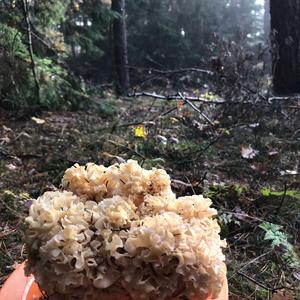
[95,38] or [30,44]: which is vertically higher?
[30,44]

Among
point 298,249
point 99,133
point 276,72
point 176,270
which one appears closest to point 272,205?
point 298,249

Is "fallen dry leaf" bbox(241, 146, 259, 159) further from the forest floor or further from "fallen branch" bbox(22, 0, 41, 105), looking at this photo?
"fallen branch" bbox(22, 0, 41, 105)

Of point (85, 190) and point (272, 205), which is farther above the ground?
point (85, 190)

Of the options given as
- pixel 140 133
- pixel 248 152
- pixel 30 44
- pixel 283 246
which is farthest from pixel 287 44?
pixel 283 246

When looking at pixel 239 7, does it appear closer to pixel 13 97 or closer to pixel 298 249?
pixel 13 97

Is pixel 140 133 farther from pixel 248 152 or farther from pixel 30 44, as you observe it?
pixel 30 44

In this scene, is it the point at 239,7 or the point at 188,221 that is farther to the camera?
the point at 239,7

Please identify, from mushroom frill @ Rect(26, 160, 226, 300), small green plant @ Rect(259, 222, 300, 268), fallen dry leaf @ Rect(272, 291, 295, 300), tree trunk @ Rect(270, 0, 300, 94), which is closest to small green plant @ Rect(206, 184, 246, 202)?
small green plant @ Rect(259, 222, 300, 268)

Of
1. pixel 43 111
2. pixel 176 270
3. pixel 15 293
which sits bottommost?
pixel 43 111
